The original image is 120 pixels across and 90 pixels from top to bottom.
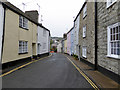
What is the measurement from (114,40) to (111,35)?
0.52m

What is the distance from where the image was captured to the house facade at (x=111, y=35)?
495 cm

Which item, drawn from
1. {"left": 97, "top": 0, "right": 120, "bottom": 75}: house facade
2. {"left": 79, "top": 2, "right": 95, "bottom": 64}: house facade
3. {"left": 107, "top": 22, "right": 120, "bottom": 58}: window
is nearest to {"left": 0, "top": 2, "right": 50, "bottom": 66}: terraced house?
{"left": 79, "top": 2, "right": 95, "bottom": 64}: house facade

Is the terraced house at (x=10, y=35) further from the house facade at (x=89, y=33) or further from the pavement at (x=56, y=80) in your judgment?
the house facade at (x=89, y=33)

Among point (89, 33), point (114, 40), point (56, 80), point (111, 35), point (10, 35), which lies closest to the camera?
point (56, 80)

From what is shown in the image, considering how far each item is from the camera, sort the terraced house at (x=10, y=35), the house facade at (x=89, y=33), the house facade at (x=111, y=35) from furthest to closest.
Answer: the house facade at (x=89, y=33), the terraced house at (x=10, y=35), the house facade at (x=111, y=35)

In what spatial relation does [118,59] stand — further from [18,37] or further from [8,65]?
[18,37]

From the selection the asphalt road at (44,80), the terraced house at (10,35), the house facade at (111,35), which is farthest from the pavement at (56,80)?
the terraced house at (10,35)

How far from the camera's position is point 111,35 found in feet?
18.5

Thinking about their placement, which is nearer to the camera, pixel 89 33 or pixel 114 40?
pixel 114 40

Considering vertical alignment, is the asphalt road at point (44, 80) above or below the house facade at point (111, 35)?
below

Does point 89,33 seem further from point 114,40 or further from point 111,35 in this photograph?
point 114,40

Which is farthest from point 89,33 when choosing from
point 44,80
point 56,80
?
point 44,80

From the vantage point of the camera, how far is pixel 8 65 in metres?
7.63

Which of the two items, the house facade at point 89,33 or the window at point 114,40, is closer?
the window at point 114,40
